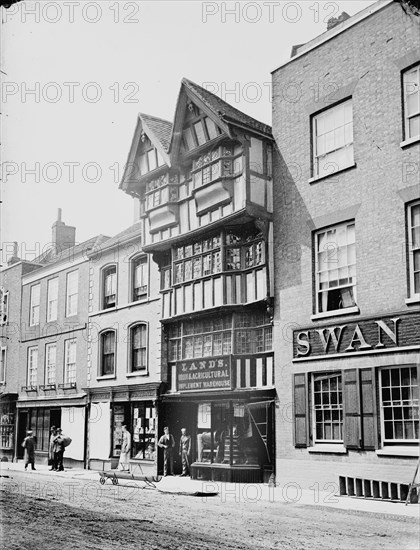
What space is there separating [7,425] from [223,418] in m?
3.71

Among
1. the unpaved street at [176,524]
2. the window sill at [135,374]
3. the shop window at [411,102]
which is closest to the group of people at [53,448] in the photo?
the unpaved street at [176,524]

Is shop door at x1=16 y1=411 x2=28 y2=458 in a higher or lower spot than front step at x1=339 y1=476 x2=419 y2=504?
higher

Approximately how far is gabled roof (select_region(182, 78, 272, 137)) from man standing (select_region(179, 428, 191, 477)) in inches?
210

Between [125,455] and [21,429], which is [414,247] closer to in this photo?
[125,455]

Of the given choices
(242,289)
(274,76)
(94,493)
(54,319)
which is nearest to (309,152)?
(274,76)

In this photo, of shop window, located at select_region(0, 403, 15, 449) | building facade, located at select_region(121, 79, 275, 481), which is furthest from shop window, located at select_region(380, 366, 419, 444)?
shop window, located at select_region(0, 403, 15, 449)

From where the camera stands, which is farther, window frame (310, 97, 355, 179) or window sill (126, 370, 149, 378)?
window sill (126, 370, 149, 378)

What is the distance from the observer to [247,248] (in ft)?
40.8

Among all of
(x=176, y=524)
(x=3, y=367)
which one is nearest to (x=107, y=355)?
(x=3, y=367)

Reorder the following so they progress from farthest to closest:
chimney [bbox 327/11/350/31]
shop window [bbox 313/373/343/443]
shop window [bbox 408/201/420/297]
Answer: shop window [bbox 313/373/343/443], shop window [bbox 408/201/420/297], chimney [bbox 327/11/350/31]

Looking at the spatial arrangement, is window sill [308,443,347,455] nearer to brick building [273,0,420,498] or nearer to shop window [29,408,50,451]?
brick building [273,0,420,498]

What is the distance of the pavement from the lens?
10.2 meters

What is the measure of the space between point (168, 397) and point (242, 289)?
233 centimetres

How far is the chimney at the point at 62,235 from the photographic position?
10.1 meters
